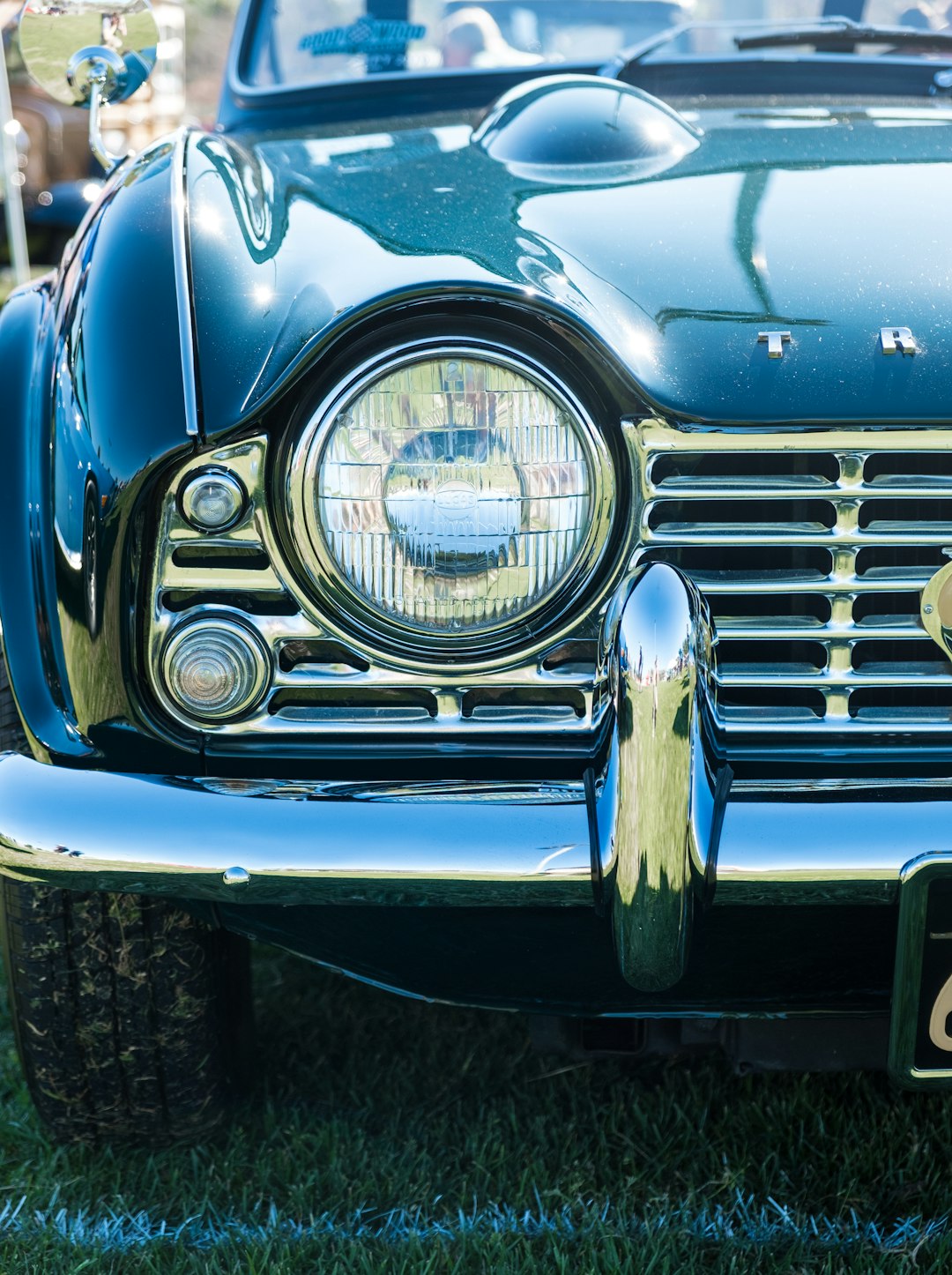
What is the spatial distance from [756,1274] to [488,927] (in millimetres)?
610

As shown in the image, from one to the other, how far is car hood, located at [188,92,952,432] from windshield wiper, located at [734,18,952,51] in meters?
0.81

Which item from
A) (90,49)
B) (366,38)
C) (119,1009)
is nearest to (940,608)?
(119,1009)

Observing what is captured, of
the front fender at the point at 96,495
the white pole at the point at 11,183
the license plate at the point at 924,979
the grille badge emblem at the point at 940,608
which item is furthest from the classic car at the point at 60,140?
the license plate at the point at 924,979

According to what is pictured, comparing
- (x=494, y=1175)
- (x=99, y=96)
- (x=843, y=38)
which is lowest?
(x=494, y=1175)

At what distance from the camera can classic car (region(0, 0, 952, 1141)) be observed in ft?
4.64

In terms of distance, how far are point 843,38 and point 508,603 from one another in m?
1.76

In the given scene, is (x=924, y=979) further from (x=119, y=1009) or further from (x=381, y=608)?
(x=119, y=1009)

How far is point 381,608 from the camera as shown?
4.95 feet

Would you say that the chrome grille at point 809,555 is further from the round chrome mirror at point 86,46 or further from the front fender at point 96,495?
the round chrome mirror at point 86,46

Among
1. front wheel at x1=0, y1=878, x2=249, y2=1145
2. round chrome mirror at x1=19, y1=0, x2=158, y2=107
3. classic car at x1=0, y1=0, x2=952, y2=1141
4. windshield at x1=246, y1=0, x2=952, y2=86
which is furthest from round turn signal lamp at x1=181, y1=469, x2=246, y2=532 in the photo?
windshield at x1=246, y1=0, x2=952, y2=86

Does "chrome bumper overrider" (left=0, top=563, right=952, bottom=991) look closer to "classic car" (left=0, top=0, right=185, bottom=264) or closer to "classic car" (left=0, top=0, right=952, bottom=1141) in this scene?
"classic car" (left=0, top=0, right=952, bottom=1141)

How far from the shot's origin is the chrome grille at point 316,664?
1.51 metres

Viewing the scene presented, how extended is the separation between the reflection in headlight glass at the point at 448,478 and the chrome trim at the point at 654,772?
17 centimetres

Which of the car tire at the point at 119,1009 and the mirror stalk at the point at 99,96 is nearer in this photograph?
the car tire at the point at 119,1009
